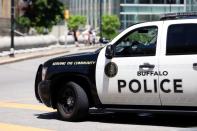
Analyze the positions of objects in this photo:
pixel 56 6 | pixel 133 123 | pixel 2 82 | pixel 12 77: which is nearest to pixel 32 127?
pixel 133 123

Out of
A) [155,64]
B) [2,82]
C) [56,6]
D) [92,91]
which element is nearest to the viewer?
[155,64]

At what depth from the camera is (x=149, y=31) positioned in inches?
427

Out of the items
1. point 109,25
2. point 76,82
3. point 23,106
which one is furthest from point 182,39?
point 109,25

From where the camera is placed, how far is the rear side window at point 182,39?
10195mm

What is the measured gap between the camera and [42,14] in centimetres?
7644

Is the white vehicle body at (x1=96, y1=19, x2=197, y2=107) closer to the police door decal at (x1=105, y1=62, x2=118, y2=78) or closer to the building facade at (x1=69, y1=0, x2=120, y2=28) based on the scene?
the police door decal at (x1=105, y1=62, x2=118, y2=78)

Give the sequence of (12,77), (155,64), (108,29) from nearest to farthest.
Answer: (155,64) < (12,77) < (108,29)

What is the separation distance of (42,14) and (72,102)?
2582 inches

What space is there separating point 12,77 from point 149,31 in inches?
563

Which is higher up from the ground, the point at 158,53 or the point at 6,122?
the point at 158,53

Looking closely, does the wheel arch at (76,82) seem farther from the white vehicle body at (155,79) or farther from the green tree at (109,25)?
the green tree at (109,25)

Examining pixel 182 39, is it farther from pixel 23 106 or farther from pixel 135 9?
pixel 135 9

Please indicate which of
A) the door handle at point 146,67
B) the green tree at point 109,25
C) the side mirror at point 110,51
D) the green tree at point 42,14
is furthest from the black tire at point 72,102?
the green tree at point 109,25

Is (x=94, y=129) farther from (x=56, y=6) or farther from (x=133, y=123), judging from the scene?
(x=56, y=6)
